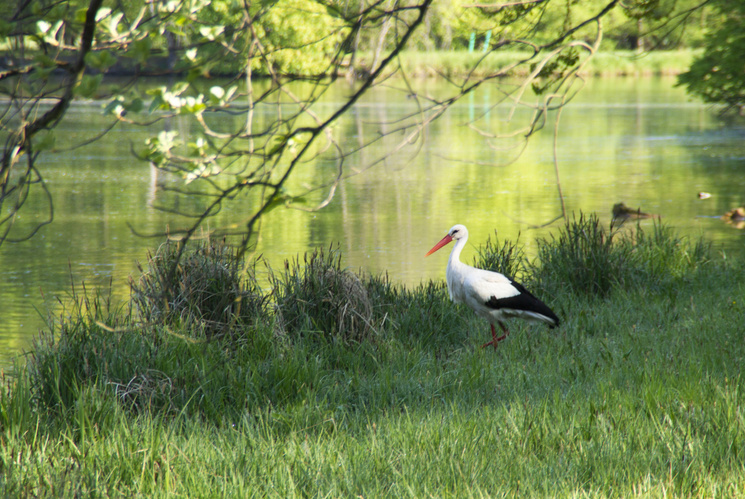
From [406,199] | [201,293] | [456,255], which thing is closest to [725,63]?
[456,255]

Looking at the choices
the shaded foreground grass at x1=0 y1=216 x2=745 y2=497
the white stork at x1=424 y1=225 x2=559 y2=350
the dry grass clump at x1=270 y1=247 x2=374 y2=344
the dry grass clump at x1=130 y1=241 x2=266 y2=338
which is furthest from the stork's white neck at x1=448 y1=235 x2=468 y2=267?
the dry grass clump at x1=130 y1=241 x2=266 y2=338

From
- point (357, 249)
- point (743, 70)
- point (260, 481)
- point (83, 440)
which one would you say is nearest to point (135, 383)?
point (83, 440)

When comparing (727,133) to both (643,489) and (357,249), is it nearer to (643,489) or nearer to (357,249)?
(357,249)

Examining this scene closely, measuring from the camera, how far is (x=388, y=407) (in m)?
4.64

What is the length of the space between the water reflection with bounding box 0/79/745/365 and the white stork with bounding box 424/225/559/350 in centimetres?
102

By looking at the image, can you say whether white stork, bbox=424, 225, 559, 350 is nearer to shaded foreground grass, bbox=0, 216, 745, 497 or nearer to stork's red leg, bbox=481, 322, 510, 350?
stork's red leg, bbox=481, 322, 510, 350

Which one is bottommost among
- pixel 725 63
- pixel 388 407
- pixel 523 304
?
pixel 388 407

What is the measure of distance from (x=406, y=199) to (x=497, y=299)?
29.6 ft

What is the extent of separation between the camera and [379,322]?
243 inches

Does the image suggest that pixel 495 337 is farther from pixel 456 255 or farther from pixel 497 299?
pixel 456 255

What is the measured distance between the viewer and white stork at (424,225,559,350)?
6.04 m

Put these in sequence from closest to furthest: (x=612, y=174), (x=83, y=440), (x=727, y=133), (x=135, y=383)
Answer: (x=83, y=440) → (x=135, y=383) → (x=612, y=174) → (x=727, y=133)

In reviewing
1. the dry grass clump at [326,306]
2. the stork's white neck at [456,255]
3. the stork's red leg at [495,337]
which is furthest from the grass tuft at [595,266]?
the dry grass clump at [326,306]

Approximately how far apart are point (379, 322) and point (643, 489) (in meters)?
3.05
